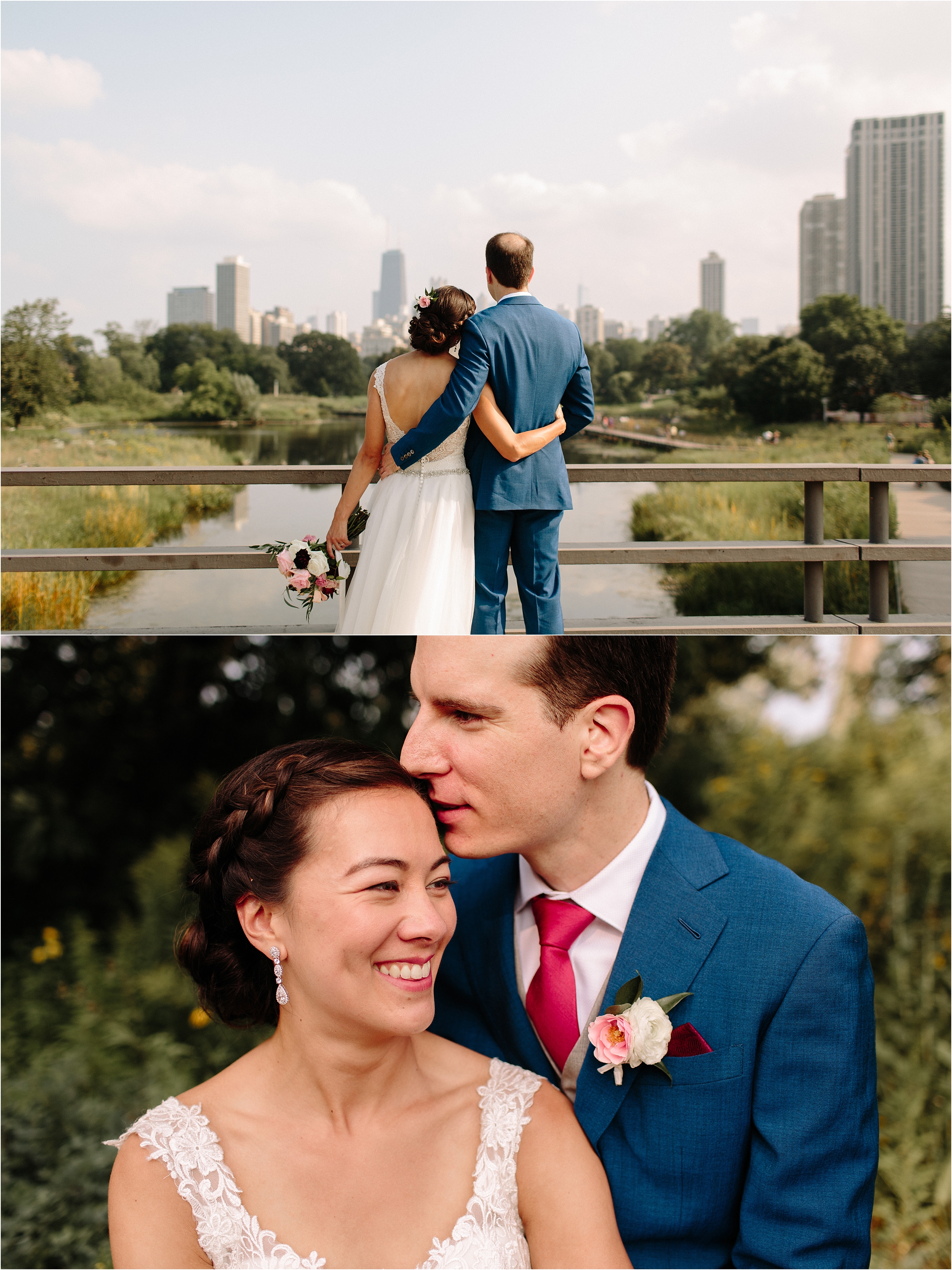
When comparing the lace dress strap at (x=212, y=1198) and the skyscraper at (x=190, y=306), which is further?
the skyscraper at (x=190, y=306)

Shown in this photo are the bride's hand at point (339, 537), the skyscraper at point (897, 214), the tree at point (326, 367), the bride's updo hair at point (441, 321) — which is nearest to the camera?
the bride's updo hair at point (441, 321)

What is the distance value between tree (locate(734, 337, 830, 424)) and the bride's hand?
325 inches

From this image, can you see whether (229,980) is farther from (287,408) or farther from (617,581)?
(287,408)

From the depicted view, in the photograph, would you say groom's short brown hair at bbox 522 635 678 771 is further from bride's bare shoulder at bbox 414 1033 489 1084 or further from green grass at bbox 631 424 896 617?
green grass at bbox 631 424 896 617

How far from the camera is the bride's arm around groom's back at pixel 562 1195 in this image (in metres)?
1.57

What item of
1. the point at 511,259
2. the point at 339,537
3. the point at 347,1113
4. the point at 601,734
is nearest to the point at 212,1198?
the point at 347,1113

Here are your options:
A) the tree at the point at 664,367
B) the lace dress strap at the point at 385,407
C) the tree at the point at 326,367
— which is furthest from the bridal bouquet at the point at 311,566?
the tree at the point at 664,367

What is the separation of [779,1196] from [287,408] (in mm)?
9616

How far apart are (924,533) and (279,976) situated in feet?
30.5

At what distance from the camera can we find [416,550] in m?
3.38

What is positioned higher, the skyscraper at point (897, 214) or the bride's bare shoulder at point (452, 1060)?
the skyscraper at point (897, 214)

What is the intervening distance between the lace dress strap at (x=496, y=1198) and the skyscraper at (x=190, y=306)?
1063 centimetres

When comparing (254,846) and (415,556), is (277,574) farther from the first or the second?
(254,846)

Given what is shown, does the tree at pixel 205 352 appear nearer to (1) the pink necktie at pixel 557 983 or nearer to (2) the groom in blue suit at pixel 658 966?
(2) the groom in blue suit at pixel 658 966
